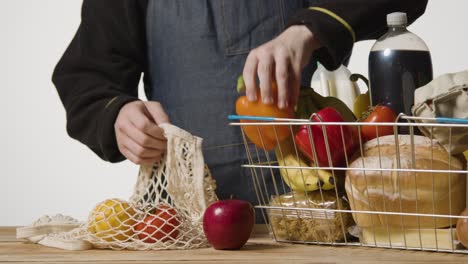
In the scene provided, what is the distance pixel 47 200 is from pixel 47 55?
574 millimetres

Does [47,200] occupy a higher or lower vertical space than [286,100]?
lower

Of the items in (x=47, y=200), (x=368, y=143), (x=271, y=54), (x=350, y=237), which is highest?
(x=271, y=54)

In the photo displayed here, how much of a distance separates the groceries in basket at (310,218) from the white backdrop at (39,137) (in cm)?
223

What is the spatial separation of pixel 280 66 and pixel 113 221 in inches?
11.6

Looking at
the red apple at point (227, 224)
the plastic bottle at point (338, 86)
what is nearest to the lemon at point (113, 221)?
the red apple at point (227, 224)

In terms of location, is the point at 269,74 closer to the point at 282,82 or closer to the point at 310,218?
the point at 282,82

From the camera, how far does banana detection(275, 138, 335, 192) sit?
0.99 m

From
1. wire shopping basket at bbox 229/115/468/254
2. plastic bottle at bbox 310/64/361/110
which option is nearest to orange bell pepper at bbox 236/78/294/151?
wire shopping basket at bbox 229/115/468/254

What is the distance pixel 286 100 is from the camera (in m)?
1.03

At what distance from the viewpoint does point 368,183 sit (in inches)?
36.7

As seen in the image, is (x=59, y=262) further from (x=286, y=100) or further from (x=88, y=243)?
(x=286, y=100)

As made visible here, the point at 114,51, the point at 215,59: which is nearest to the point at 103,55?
the point at 114,51

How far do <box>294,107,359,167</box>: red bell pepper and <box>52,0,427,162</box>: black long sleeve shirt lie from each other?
0.19 m

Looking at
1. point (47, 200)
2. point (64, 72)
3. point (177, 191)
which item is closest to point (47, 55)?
point (47, 200)
